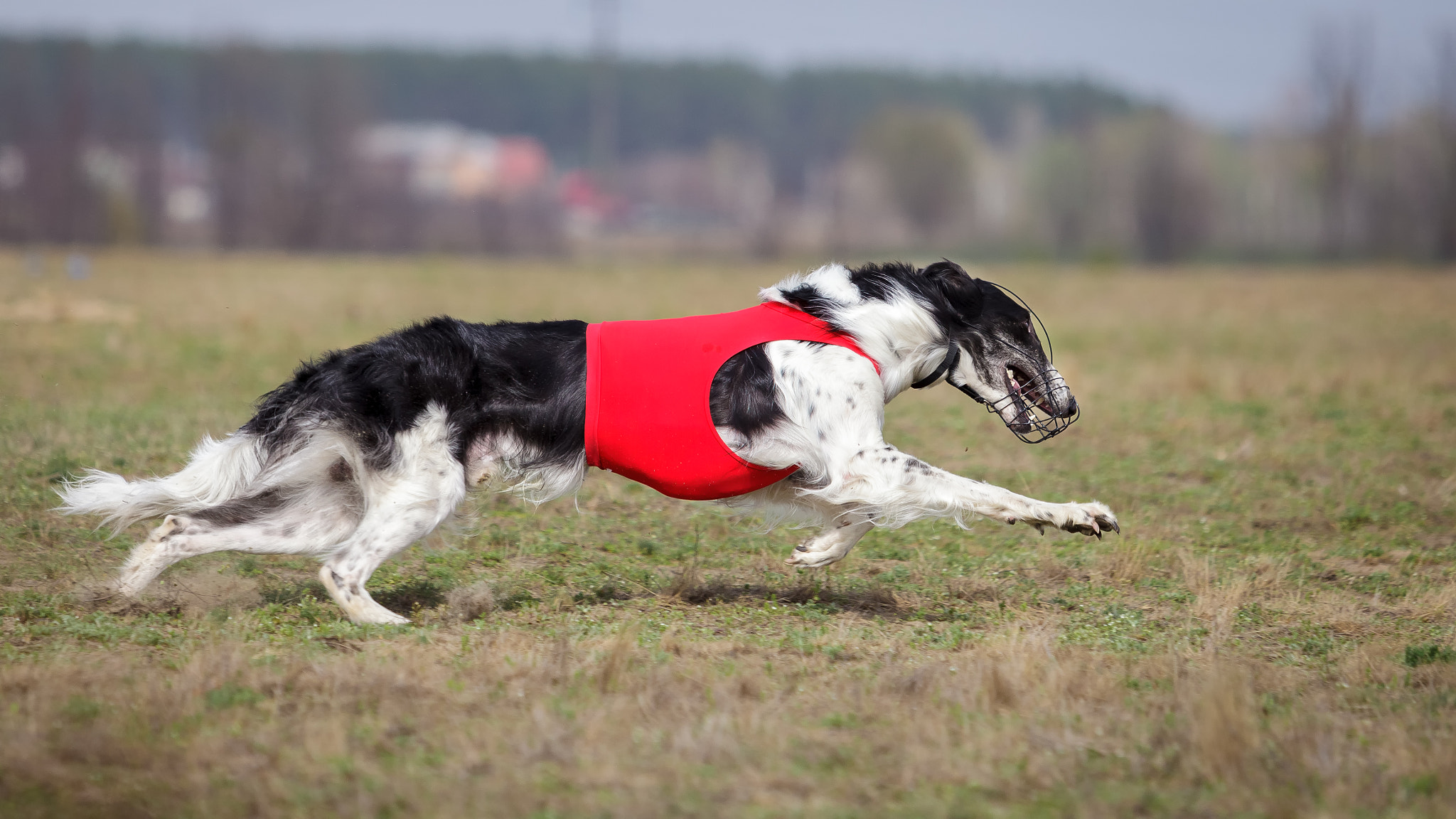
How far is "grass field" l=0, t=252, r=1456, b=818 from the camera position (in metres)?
3.70

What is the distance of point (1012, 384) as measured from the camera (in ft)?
A: 19.4

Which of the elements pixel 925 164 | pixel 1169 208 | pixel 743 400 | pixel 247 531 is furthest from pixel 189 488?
pixel 925 164

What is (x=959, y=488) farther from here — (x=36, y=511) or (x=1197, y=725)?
(x=36, y=511)

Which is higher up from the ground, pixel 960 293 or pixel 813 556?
pixel 960 293

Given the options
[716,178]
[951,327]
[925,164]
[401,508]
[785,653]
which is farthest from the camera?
[716,178]

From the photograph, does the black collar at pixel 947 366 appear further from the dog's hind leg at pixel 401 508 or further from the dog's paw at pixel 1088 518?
the dog's hind leg at pixel 401 508

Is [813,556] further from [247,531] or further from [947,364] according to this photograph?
[247,531]

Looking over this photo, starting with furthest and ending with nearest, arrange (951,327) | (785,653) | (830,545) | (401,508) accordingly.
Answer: (830,545) < (951,327) < (401,508) < (785,653)

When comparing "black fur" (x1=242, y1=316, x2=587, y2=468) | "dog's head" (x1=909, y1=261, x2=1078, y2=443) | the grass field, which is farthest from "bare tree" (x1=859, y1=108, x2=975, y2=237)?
"black fur" (x1=242, y1=316, x2=587, y2=468)

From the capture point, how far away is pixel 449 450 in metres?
5.30

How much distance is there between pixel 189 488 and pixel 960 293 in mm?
3535

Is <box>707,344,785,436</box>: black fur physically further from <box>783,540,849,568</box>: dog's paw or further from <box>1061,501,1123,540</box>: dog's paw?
<box>1061,501,1123,540</box>: dog's paw

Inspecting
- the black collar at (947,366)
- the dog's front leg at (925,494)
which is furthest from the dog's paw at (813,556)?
the black collar at (947,366)

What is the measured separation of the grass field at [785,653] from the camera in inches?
146
